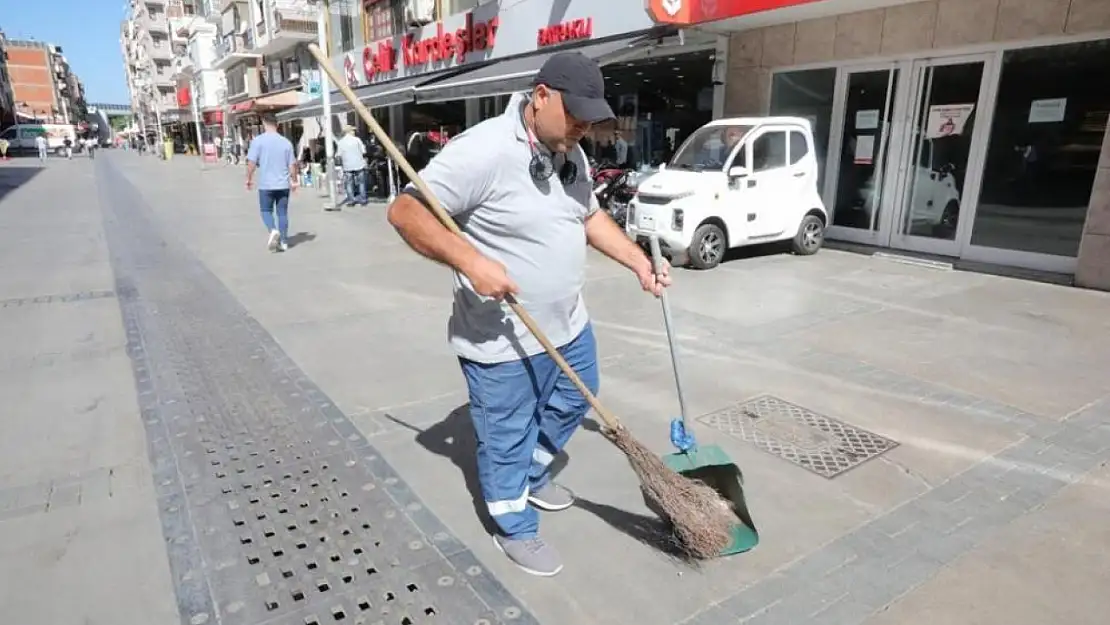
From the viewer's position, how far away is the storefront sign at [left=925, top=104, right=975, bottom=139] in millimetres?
8195

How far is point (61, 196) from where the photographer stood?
17.7 meters

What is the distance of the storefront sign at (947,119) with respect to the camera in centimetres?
820

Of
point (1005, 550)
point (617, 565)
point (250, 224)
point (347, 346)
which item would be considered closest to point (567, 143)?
point (617, 565)

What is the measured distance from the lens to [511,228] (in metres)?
2.20

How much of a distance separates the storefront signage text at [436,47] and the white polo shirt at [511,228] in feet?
44.5

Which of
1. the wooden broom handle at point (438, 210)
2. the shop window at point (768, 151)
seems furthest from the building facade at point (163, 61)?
the wooden broom handle at point (438, 210)

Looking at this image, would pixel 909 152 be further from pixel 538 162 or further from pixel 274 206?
pixel 274 206

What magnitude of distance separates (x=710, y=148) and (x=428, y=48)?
437 inches

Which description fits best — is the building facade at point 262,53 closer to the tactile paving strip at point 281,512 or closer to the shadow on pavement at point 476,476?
the tactile paving strip at point 281,512

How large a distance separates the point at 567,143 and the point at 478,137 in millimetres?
305

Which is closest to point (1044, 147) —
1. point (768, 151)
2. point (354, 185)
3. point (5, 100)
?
point (768, 151)

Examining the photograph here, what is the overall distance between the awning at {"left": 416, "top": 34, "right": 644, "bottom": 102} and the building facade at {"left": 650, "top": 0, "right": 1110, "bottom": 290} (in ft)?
3.99

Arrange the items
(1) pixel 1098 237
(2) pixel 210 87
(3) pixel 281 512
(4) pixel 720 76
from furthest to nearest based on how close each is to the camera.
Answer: (2) pixel 210 87, (4) pixel 720 76, (1) pixel 1098 237, (3) pixel 281 512

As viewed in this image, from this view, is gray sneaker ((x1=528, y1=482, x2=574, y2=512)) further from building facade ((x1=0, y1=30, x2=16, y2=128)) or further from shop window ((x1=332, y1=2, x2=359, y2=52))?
building facade ((x1=0, y1=30, x2=16, y2=128))
